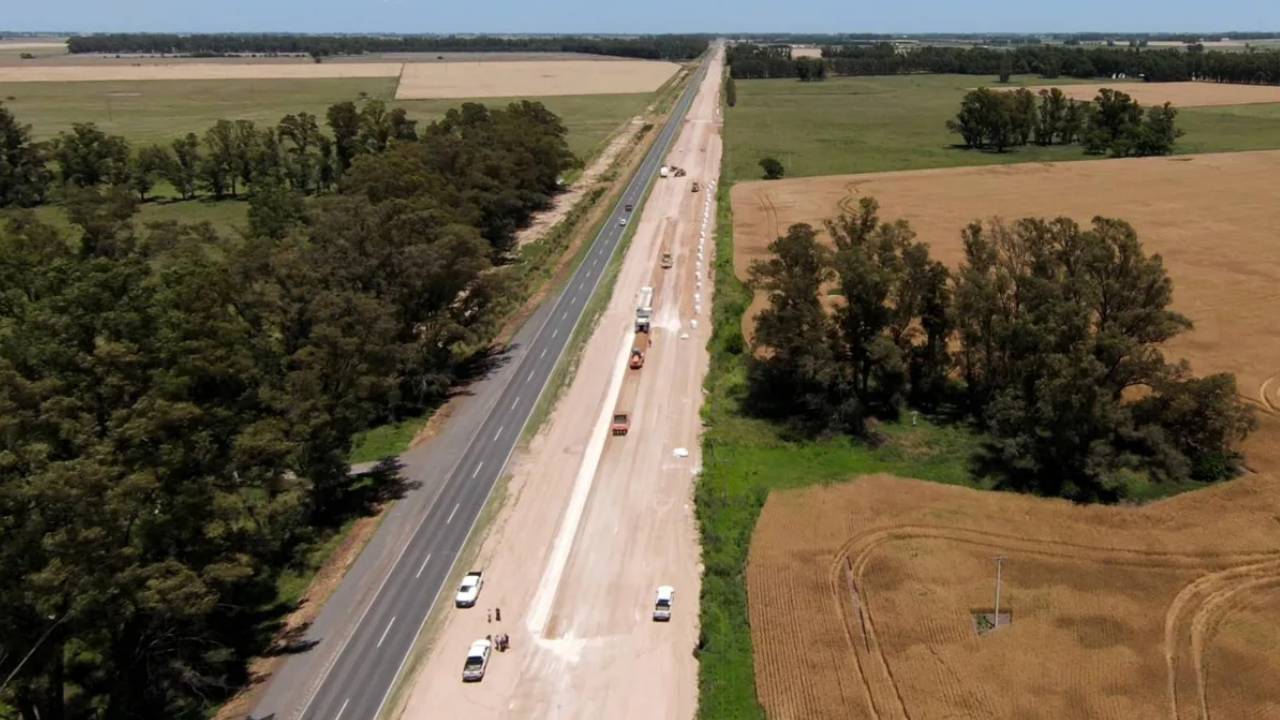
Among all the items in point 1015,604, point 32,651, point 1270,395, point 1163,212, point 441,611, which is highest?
point 1163,212

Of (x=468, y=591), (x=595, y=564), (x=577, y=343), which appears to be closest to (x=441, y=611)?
(x=468, y=591)

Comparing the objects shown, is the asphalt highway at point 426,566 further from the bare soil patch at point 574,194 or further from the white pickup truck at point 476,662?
the bare soil patch at point 574,194

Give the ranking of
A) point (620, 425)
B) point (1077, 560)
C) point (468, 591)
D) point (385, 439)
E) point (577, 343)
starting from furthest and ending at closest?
1. point (577, 343)
2. point (385, 439)
3. point (620, 425)
4. point (1077, 560)
5. point (468, 591)

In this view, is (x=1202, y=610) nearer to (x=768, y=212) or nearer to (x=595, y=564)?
(x=595, y=564)

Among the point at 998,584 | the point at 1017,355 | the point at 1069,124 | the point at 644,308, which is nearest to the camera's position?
the point at 998,584

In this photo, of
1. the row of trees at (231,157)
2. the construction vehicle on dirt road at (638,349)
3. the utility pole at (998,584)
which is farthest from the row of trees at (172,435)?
the row of trees at (231,157)

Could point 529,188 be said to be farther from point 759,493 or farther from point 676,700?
point 676,700

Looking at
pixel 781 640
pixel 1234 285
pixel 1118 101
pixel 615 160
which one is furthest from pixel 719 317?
pixel 1118 101
